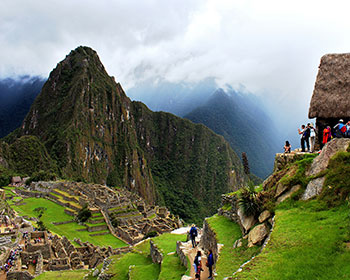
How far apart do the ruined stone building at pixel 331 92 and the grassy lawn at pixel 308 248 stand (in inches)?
221

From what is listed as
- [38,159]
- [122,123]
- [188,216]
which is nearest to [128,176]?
[122,123]

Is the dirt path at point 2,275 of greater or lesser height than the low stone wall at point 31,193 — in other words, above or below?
below

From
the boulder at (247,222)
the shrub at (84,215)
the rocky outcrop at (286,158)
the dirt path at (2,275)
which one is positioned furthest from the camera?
the shrub at (84,215)

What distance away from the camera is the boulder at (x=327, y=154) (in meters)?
10.9

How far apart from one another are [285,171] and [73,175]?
121 meters

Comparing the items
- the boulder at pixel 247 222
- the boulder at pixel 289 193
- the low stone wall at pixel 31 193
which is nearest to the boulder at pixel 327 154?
the boulder at pixel 289 193

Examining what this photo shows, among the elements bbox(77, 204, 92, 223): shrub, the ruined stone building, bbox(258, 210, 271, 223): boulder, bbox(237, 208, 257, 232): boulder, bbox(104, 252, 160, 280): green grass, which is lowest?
bbox(104, 252, 160, 280): green grass

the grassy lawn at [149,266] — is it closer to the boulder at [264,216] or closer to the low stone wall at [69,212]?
the boulder at [264,216]

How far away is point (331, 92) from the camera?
1352 centimetres

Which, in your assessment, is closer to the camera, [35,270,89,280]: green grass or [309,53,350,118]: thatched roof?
[309,53,350,118]: thatched roof

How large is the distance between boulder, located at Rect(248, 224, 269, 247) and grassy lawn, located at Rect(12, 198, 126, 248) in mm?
30913

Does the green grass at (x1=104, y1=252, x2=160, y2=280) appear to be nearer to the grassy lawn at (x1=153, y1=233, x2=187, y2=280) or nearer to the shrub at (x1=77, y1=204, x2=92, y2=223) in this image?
the grassy lawn at (x1=153, y1=233, x2=187, y2=280)

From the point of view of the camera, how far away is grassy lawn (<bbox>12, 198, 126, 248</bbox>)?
39.2 m

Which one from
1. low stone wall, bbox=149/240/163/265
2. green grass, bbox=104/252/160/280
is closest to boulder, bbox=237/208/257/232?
green grass, bbox=104/252/160/280
